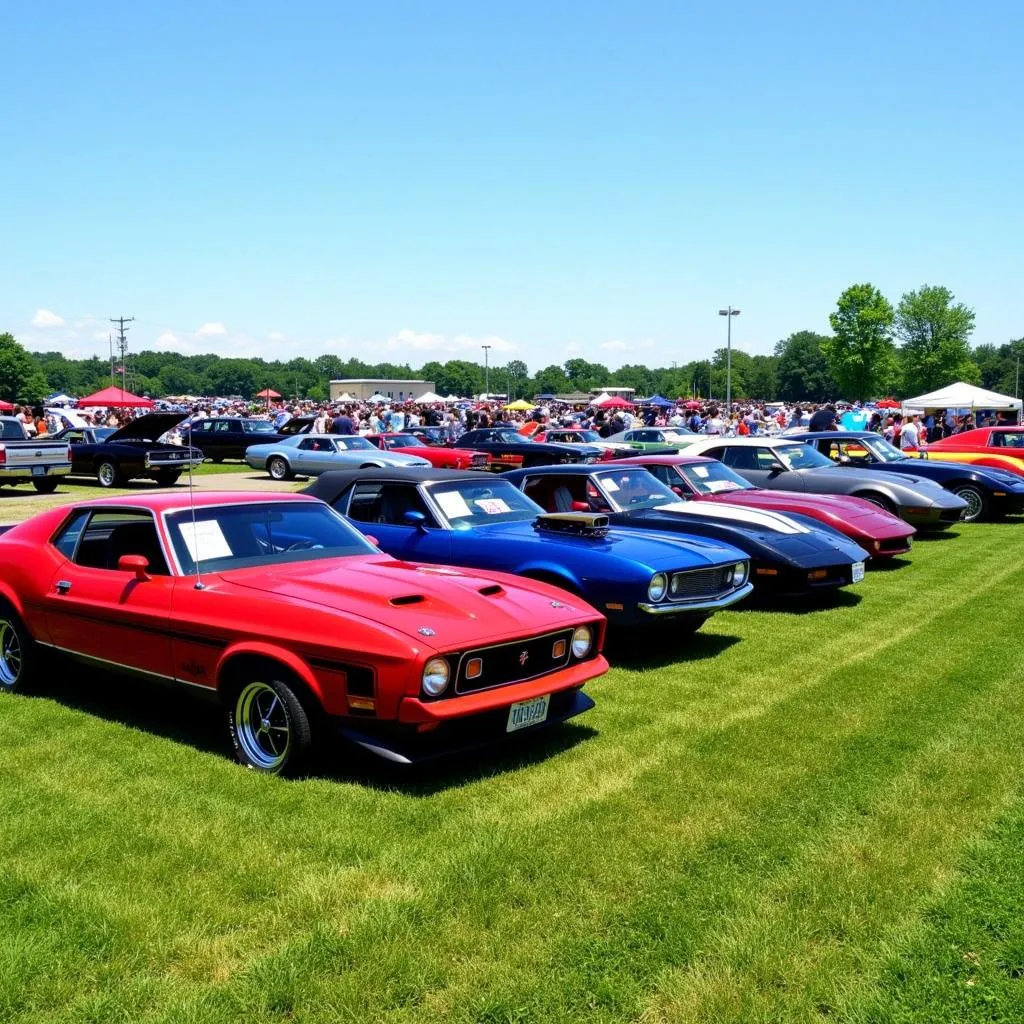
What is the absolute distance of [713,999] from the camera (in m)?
2.99

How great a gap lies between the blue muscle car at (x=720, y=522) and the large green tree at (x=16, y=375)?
11525 centimetres

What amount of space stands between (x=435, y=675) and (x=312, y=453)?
21252 millimetres

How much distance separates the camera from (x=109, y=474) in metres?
22.2

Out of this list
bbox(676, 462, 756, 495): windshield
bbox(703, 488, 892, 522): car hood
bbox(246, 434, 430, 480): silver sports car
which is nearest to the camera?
bbox(703, 488, 892, 522): car hood

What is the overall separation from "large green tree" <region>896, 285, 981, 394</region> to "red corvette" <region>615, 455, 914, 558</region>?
96.6m

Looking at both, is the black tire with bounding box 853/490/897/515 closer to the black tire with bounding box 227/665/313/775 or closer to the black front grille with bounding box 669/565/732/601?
the black front grille with bounding box 669/565/732/601

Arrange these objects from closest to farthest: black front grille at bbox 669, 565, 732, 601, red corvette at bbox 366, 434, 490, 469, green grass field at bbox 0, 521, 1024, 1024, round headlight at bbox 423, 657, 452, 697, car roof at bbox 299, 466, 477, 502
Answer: green grass field at bbox 0, 521, 1024, 1024 < round headlight at bbox 423, 657, 452, 697 < black front grille at bbox 669, 565, 732, 601 < car roof at bbox 299, 466, 477, 502 < red corvette at bbox 366, 434, 490, 469

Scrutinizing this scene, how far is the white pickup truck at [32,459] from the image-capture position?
1994 cm

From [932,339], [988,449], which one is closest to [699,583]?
[988,449]

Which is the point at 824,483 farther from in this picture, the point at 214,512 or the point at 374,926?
the point at 374,926

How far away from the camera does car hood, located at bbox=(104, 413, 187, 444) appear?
21.6 metres

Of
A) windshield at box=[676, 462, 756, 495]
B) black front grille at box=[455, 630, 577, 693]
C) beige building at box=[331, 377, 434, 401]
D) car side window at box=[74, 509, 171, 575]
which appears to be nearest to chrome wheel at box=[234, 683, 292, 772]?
black front grille at box=[455, 630, 577, 693]

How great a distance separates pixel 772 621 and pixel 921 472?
8.28 metres

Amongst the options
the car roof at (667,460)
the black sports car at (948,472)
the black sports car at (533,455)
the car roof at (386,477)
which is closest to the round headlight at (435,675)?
the car roof at (386,477)
